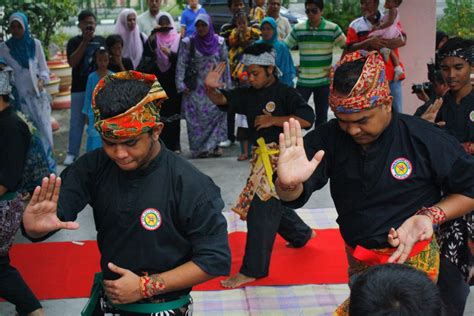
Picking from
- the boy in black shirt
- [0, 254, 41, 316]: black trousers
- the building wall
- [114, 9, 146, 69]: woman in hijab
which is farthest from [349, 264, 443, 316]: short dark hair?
the building wall

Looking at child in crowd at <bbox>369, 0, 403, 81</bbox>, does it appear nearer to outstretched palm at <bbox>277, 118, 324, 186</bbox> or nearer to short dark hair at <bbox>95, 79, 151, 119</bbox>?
outstretched palm at <bbox>277, 118, 324, 186</bbox>

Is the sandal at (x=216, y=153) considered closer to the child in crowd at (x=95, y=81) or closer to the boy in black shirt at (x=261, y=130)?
the child in crowd at (x=95, y=81)

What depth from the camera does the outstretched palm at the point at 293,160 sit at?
8.85ft

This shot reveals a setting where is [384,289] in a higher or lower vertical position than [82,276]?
higher

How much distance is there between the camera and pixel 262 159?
4.73 meters

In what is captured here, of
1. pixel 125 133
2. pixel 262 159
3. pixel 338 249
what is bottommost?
pixel 338 249

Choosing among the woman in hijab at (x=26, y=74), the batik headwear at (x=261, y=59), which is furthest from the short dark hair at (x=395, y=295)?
the woman in hijab at (x=26, y=74)

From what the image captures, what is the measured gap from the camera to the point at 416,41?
8336mm

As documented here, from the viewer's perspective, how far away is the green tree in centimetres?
1204

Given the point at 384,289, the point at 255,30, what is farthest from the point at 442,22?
the point at 384,289

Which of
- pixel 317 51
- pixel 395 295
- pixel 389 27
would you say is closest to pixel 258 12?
pixel 317 51

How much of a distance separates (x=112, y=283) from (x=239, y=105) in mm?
2554

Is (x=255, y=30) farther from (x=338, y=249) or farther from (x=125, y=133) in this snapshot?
(x=125, y=133)

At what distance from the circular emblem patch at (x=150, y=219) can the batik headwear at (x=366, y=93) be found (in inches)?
34.1
